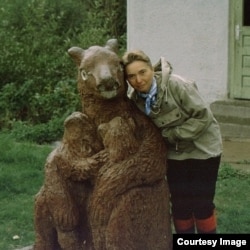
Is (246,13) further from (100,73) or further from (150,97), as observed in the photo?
(100,73)

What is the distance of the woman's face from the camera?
4.67 metres

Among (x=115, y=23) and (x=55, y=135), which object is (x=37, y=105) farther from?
(x=115, y=23)

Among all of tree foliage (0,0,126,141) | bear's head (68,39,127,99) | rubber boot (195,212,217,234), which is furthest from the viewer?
tree foliage (0,0,126,141)

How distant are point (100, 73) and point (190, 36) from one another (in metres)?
6.72

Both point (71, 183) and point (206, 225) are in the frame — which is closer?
point (71, 183)

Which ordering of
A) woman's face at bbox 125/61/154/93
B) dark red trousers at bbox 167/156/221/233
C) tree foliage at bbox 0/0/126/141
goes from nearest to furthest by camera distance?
woman's face at bbox 125/61/154/93
dark red trousers at bbox 167/156/221/233
tree foliage at bbox 0/0/126/141

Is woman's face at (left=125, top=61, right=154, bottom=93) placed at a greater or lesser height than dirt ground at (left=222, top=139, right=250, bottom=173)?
greater

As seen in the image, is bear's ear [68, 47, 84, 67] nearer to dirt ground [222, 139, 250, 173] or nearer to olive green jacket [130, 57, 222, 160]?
olive green jacket [130, 57, 222, 160]

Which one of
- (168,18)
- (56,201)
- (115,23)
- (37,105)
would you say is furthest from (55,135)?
(56,201)

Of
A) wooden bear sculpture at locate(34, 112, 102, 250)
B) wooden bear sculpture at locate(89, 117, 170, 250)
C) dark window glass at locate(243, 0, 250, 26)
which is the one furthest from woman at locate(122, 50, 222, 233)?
dark window glass at locate(243, 0, 250, 26)

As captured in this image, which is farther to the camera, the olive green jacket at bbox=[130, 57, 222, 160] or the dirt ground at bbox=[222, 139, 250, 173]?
the dirt ground at bbox=[222, 139, 250, 173]

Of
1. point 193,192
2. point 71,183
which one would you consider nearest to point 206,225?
point 193,192

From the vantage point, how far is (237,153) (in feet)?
31.6

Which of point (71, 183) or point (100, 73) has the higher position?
point (100, 73)
